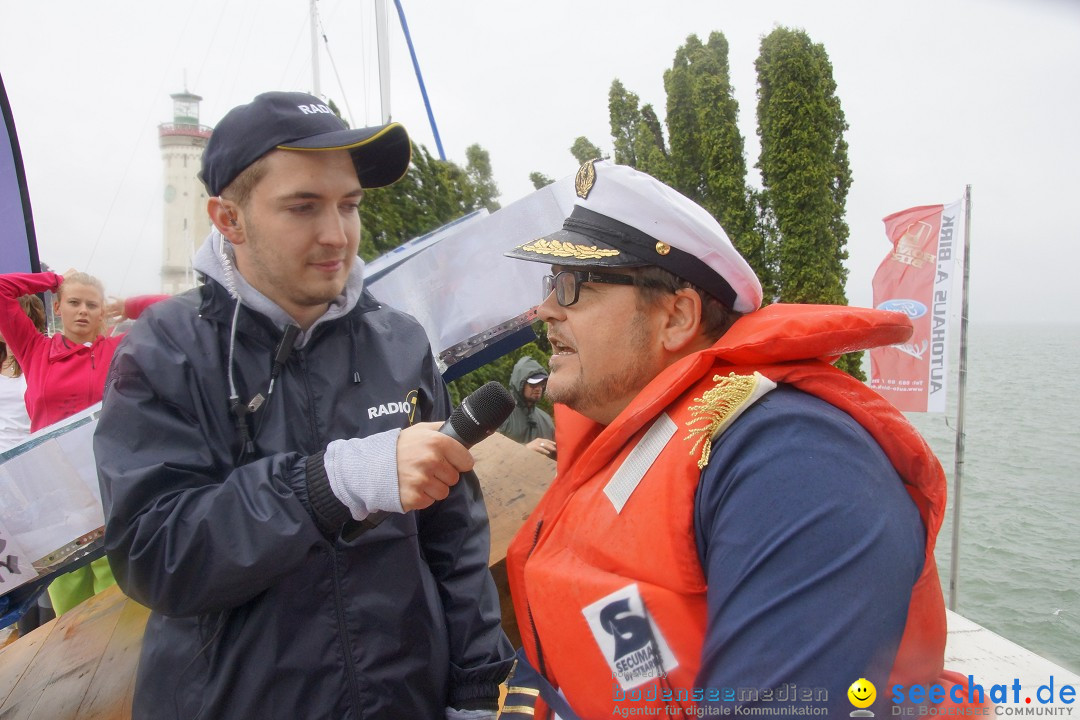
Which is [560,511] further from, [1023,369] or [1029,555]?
[1023,369]

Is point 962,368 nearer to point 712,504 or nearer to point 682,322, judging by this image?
point 682,322

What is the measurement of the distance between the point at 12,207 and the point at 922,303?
10.8 m

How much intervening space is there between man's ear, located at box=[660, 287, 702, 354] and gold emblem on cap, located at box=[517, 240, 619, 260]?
215 millimetres

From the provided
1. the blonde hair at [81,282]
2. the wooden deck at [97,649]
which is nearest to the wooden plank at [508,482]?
the wooden deck at [97,649]

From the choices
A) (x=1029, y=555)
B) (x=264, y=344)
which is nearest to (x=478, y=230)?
(x=264, y=344)

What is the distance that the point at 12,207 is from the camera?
4.13 m

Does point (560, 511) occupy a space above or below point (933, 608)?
above

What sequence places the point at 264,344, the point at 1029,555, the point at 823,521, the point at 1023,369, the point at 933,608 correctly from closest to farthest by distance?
the point at 823,521, the point at 933,608, the point at 264,344, the point at 1029,555, the point at 1023,369

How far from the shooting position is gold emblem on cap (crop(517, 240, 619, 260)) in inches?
69.3

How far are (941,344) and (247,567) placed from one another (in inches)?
408

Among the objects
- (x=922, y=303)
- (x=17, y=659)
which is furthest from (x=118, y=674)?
(x=922, y=303)

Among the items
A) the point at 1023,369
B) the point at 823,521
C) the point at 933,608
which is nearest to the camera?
the point at 823,521

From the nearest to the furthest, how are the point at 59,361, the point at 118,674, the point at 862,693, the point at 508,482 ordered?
the point at 862,693, the point at 118,674, the point at 508,482, the point at 59,361

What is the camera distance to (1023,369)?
16.0 meters
